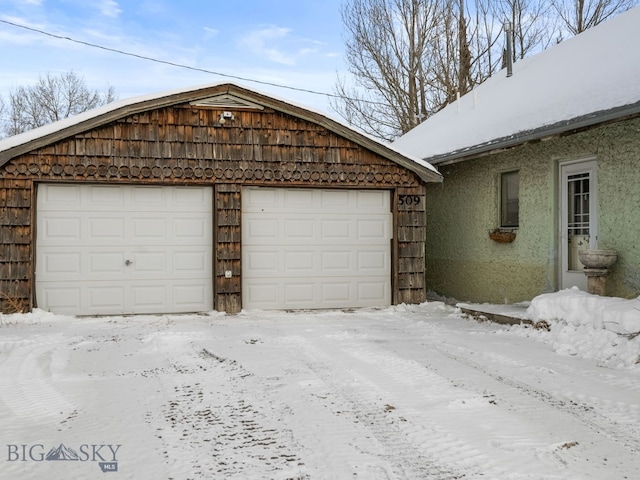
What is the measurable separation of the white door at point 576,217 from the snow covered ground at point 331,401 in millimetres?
1604

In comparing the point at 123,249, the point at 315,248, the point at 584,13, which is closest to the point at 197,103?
the point at 123,249

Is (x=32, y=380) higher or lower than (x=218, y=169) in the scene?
lower

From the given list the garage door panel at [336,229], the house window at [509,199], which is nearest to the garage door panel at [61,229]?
the garage door panel at [336,229]

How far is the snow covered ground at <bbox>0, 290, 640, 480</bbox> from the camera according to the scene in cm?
332

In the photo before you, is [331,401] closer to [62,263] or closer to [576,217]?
[576,217]

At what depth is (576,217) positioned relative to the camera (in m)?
9.10

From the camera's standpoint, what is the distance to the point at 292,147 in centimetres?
1022

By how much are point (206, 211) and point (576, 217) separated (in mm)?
5927

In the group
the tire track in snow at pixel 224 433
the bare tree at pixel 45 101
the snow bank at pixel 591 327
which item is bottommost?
the tire track in snow at pixel 224 433

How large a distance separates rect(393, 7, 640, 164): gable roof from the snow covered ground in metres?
2.52

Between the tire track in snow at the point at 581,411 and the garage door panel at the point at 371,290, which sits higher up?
the garage door panel at the point at 371,290

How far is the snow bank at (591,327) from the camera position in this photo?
232 inches

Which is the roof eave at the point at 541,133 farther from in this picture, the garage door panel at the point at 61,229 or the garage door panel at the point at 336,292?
the garage door panel at the point at 61,229

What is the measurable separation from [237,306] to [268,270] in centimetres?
84
